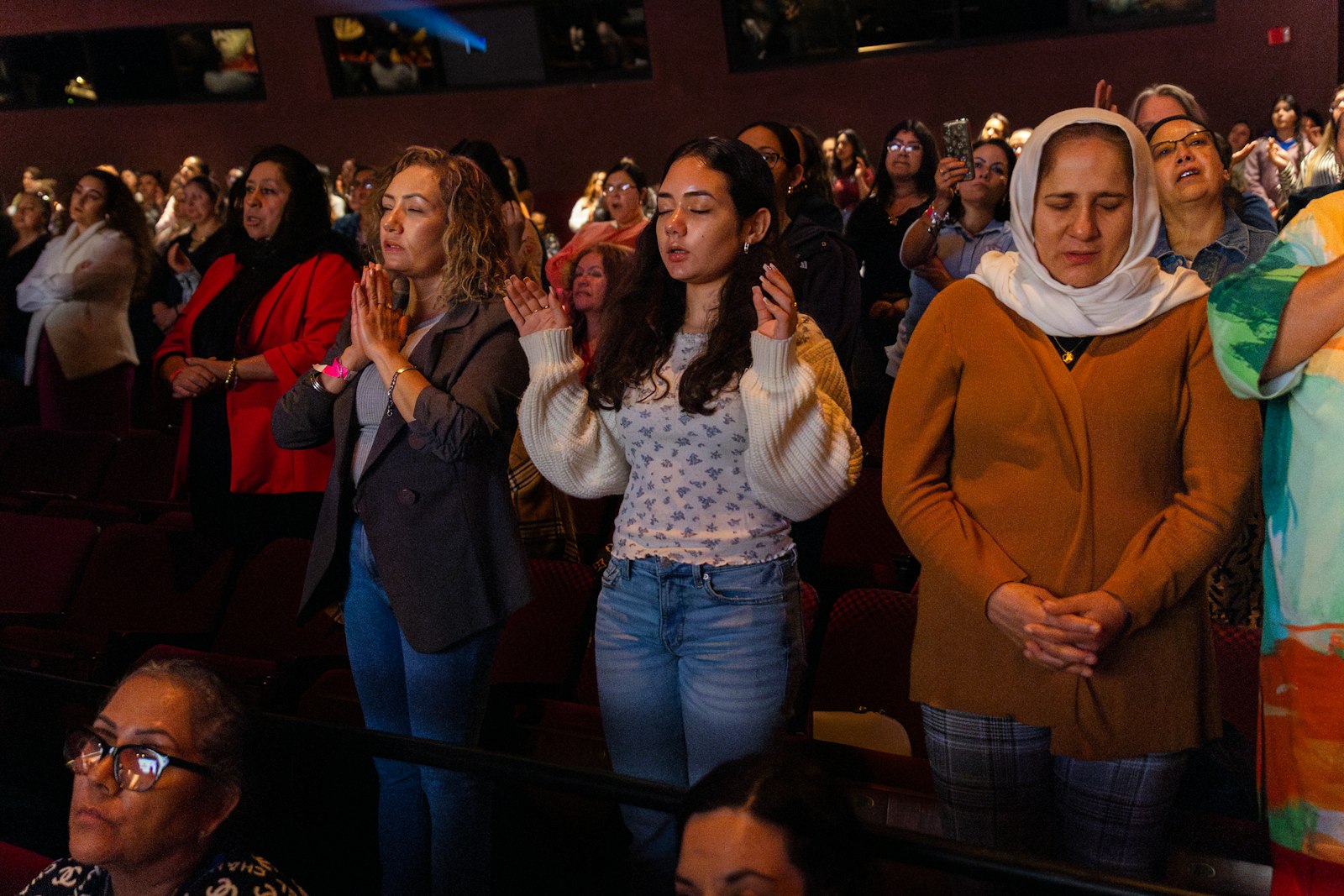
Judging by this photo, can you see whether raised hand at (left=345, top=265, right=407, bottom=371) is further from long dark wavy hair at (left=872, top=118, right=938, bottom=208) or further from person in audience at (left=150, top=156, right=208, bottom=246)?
person in audience at (left=150, top=156, right=208, bottom=246)

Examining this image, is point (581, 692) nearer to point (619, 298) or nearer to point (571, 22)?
point (619, 298)

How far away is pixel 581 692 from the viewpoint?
9.04ft

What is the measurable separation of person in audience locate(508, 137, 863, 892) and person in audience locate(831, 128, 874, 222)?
4.17m

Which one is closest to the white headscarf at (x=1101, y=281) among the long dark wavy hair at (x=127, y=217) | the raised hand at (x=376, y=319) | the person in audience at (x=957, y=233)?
the raised hand at (x=376, y=319)

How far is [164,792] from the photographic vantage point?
1576mm

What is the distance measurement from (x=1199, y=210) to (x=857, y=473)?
1.25 m

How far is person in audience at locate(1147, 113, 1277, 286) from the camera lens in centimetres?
253

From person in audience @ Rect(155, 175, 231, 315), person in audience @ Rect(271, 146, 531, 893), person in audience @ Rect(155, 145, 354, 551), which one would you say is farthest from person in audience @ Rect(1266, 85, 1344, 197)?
person in audience @ Rect(155, 175, 231, 315)

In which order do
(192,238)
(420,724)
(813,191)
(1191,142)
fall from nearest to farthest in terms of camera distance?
1. (420,724)
2. (1191,142)
3. (813,191)
4. (192,238)

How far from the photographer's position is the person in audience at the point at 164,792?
61.2 inches

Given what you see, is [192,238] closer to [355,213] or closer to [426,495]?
[355,213]

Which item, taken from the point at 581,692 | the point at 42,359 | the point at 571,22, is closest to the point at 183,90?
the point at 571,22

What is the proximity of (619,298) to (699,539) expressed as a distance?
46 centimetres

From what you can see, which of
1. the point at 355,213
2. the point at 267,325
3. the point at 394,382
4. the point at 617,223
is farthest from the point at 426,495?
the point at 355,213
